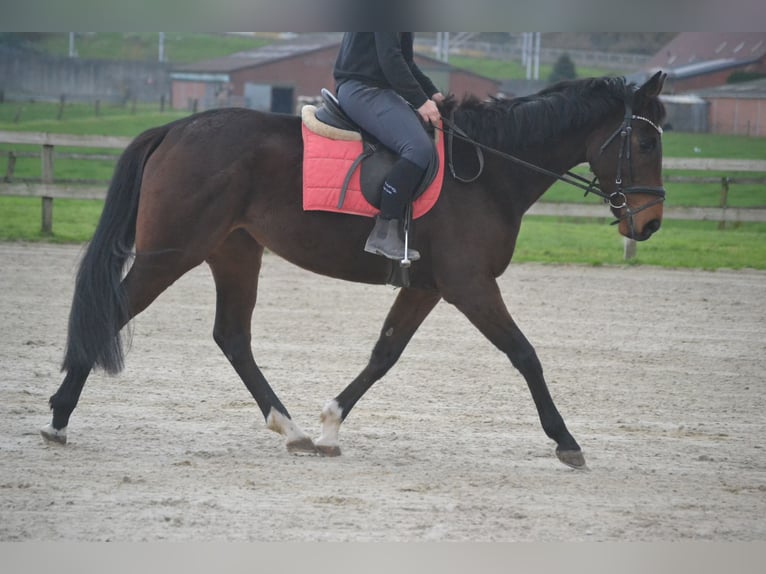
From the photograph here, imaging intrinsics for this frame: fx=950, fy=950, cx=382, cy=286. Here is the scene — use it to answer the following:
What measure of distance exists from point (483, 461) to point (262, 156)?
2008mm

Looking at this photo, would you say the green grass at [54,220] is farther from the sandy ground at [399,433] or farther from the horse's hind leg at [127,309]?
the horse's hind leg at [127,309]

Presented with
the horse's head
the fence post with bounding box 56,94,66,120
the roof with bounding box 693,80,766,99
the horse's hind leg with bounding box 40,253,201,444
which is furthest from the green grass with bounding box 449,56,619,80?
the horse's hind leg with bounding box 40,253,201,444

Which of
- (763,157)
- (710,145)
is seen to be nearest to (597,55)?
(710,145)

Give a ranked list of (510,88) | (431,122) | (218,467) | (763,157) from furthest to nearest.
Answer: (510,88)
(763,157)
(431,122)
(218,467)

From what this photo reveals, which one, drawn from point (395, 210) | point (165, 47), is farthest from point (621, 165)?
point (165, 47)

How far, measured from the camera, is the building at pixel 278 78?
40562 millimetres

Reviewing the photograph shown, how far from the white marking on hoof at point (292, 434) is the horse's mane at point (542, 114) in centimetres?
187

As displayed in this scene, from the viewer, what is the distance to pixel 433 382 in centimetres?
691

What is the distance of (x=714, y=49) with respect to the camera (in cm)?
2964

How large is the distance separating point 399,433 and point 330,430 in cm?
57

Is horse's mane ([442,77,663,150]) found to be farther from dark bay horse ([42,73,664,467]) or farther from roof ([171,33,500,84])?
roof ([171,33,500,84])

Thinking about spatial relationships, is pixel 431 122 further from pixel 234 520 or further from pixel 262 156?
pixel 234 520

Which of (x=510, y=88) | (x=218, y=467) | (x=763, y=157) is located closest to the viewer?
(x=218, y=467)

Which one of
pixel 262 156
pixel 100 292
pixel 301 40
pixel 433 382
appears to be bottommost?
pixel 433 382
